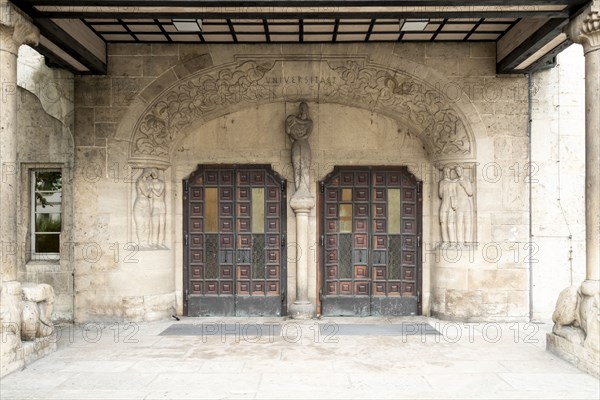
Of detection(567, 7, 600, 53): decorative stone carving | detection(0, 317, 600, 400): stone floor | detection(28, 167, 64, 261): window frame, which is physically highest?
detection(567, 7, 600, 53): decorative stone carving

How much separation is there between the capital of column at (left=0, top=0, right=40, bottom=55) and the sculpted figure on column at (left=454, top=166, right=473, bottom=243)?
19.8ft

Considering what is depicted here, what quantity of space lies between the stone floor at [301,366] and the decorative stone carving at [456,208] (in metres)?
1.39

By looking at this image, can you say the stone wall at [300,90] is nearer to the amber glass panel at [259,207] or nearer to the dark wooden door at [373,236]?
the dark wooden door at [373,236]

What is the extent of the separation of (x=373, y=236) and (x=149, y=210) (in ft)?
11.6

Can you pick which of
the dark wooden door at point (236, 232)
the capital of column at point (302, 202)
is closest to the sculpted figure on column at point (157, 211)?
the dark wooden door at point (236, 232)

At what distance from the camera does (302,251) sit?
8.47 meters

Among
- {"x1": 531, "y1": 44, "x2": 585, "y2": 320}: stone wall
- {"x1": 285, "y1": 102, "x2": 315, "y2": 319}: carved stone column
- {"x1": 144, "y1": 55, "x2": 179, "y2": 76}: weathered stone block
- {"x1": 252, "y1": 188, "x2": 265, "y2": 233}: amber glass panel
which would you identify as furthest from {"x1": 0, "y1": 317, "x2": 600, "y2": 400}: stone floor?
{"x1": 144, "y1": 55, "x2": 179, "y2": 76}: weathered stone block

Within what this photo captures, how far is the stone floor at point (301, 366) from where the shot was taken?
4.84m

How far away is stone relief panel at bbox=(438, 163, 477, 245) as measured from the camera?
8102 mm

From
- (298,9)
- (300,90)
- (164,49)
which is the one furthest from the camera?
(300,90)

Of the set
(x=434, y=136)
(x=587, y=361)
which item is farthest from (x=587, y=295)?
(x=434, y=136)

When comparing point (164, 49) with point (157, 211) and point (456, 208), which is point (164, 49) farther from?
point (456, 208)

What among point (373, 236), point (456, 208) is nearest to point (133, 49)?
point (373, 236)

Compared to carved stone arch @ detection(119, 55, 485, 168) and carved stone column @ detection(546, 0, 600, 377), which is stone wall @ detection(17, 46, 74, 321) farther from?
carved stone column @ detection(546, 0, 600, 377)
